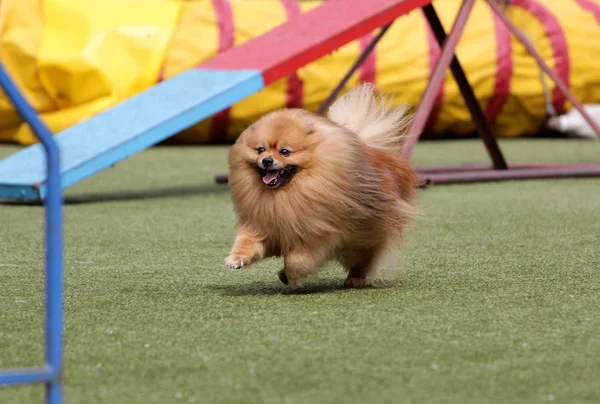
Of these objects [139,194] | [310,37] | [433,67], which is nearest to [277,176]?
[310,37]

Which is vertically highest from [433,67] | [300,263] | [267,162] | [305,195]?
[433,67]

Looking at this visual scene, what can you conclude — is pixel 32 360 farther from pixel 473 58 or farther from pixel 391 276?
pixel 473 58

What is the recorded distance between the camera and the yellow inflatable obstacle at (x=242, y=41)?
8.27 m

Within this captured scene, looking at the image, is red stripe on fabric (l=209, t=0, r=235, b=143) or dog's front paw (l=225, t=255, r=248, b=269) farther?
red stripe on fabric (l=209, t=0, r=235, b=143)

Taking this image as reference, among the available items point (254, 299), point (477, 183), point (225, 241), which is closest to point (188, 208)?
point (225, 241)

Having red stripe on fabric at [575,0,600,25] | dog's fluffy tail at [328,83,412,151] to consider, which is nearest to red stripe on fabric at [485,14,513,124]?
red stripe on fabric at [575,0,600,25]

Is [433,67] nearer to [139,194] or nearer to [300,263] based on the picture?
[139,194]

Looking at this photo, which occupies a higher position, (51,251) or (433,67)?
(433,67)

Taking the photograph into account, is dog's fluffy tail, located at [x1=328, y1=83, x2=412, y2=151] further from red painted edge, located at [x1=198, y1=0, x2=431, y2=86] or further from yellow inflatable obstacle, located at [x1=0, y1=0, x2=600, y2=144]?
yellow inflatable obstacle, located at [x1=0, y1=0, x2=600, y2=144]

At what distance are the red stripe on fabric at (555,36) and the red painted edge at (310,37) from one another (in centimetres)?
401

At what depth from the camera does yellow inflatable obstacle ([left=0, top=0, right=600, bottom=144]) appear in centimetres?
827

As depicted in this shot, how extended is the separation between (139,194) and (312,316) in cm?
338

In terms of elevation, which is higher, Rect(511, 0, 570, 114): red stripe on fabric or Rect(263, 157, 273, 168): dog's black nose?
Rect(511, 0, 570, 114): red stripe on fabric

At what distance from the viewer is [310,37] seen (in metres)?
5.20
